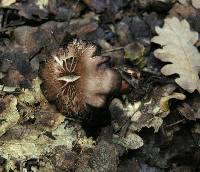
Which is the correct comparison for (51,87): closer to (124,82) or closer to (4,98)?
(4,98)

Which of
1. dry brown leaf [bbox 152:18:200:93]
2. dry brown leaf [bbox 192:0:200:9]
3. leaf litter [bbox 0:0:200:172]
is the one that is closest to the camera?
leaf litter [bbox 0:0:200:172]

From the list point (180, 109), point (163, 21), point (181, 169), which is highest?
point (163, 21)

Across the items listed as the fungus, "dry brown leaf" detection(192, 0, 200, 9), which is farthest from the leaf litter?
the fungus

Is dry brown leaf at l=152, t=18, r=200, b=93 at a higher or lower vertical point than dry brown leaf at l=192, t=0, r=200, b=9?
lower

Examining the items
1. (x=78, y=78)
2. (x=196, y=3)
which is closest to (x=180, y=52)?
(x=196, y=3)

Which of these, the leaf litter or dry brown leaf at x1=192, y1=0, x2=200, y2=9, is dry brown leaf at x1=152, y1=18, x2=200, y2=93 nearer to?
the leaf litter

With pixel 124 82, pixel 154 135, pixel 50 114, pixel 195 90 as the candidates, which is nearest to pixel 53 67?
pixel 50 114
